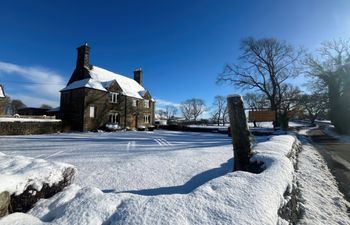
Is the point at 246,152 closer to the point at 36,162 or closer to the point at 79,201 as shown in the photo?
the point at 79,201

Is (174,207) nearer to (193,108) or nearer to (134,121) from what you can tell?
(134,121)

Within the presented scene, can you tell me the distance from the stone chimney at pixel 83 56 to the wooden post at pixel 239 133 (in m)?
25.6

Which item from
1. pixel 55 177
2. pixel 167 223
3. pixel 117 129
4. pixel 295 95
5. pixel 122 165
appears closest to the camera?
pixel 167 223

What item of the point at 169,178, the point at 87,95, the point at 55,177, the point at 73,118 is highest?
the point at 87,95

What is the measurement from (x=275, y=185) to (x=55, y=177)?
12.4 feet

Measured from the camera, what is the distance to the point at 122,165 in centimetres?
724

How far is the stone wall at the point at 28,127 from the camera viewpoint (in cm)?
1784

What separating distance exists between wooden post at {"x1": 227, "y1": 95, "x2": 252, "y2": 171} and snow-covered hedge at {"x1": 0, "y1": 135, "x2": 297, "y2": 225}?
216cm

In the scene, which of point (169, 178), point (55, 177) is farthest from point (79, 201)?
point (169, 178)

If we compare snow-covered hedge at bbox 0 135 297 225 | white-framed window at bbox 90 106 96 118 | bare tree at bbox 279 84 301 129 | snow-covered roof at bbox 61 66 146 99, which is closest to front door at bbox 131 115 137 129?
snow-covered roof at bbox 61 66 146 99

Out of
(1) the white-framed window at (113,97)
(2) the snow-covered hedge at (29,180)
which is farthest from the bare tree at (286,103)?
(2) the snow-covered hedge at (29,180)

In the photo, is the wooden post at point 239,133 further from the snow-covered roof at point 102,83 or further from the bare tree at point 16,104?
the bare tree at point 16,104

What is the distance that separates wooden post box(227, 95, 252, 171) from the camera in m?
5.46

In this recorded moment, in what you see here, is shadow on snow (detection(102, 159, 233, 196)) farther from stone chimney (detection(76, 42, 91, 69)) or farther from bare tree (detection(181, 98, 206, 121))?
bare tree (detection(181, 98, 206, 121))
